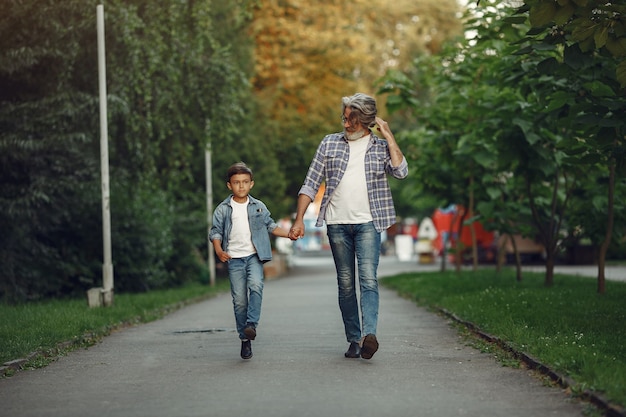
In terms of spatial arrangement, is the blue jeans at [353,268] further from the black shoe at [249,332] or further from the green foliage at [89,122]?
the green foliage at [89,122]

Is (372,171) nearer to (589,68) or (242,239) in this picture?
(242,239)

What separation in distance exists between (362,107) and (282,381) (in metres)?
2.45

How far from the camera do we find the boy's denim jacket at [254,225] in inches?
404

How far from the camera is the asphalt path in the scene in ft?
24.1

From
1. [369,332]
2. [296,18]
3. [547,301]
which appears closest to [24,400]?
[369,332]

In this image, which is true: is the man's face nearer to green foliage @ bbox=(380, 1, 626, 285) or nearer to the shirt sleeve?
the shirt sleeve

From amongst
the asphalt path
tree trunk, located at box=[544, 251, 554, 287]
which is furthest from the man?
tree trunk, located at box=[544, 251, 554, 287]

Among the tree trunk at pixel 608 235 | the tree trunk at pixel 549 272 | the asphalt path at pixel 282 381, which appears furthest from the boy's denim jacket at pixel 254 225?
the tree trunk at pixel 549 272

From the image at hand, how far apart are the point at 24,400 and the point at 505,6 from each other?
1084cm

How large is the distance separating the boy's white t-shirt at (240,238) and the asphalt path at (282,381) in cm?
94

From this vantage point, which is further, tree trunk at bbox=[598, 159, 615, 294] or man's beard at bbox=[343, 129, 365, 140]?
tree trunk at bbox=[598, 159, 615, 294]

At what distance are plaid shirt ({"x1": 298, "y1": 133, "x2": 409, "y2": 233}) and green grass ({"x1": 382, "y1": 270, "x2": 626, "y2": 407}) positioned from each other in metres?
1.68

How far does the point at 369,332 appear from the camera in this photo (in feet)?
31.3

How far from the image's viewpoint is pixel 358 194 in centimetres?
975
